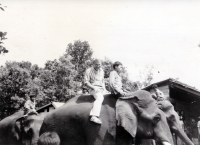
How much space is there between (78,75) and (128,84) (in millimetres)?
10549

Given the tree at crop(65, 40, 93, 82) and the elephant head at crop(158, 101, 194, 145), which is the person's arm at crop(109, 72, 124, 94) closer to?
the elephant head at crop(158, 101, 194, 145)

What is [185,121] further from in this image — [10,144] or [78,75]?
[78,75]

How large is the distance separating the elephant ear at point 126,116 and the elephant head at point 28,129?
12.6 ft

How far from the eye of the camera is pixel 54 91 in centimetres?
5022

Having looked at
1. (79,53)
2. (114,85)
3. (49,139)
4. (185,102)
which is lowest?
(49,139)

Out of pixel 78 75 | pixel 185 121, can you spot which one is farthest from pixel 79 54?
pixel 185 121

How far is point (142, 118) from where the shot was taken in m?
7.70

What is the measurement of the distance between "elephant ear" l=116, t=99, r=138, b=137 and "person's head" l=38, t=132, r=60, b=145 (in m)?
1.84

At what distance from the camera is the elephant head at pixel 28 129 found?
10.1 metres

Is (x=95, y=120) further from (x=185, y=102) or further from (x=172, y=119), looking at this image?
(x=185, y=102)

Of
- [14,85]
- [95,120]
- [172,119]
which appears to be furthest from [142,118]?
[14,85]

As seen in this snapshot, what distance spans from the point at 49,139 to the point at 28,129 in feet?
8.65

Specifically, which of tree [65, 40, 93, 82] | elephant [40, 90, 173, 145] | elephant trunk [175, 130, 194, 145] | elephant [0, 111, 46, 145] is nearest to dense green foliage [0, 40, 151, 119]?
tree [65, 40, 93, 82]

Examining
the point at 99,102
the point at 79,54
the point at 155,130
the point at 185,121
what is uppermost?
the point at 79,54
